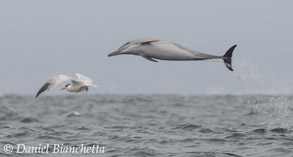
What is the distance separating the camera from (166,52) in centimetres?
1042

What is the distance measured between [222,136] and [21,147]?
687 cm

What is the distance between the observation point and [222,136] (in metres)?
18.9

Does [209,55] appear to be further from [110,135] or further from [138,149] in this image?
[110,135]

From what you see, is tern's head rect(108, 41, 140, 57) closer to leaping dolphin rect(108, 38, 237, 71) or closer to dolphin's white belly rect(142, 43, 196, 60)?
leaping dolphin rect(108, 38, 237, 71)

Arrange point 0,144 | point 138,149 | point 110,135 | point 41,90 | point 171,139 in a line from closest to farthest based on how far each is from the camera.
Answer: point 41,90 < point 138,149 < point 0,144 < point 171,139 < point 110,135

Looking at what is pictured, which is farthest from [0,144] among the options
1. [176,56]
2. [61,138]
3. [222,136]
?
[176,56]

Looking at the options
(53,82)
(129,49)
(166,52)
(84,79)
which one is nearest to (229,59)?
(166,52)

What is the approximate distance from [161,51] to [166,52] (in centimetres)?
10

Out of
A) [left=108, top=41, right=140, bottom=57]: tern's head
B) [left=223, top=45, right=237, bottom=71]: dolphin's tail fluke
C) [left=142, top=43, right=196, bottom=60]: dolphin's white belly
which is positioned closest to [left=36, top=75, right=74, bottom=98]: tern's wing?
[left=108, top=41, right=140, bottom=57]: tern's head

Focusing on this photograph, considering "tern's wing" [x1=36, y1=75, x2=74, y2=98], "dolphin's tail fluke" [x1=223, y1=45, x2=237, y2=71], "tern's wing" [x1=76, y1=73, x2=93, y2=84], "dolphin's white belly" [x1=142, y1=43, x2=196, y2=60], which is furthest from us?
"tern's wing" [x1=76, y1=73, x2=93, y2=84]

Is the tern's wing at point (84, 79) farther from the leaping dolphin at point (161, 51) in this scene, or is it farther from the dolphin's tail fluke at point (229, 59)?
the dolphin's tail fluke at point (229, 59)

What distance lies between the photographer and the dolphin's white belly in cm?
1028

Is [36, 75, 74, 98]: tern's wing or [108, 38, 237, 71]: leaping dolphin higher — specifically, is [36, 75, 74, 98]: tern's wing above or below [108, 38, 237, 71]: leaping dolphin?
below

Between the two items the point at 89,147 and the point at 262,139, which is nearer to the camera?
the point at 89,147
